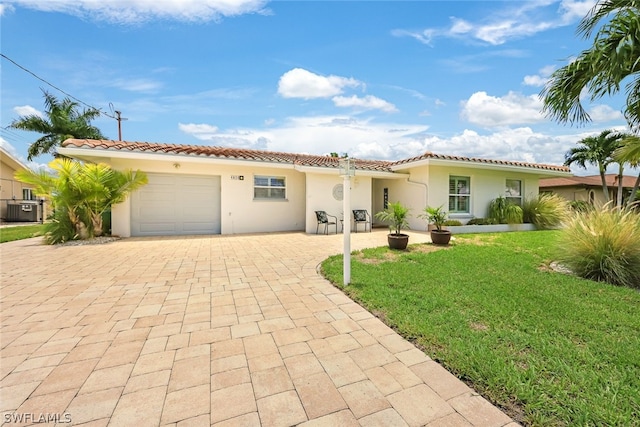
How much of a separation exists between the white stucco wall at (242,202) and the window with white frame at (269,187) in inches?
7.0

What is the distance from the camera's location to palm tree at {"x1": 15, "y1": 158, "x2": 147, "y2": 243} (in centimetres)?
873

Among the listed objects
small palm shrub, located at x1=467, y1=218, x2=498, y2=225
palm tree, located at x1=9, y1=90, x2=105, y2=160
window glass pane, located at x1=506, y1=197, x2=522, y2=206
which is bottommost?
small palm shrub, located at x1=467, y1=218, x2=498, y2=225

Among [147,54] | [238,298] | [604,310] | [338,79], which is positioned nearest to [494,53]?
[338,79]

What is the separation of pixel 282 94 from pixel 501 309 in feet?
41.7

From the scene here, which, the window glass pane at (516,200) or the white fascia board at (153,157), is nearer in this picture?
the white fascia board at (153,157)

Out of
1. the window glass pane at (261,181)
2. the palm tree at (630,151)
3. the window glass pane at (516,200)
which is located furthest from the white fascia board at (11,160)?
the window glass pane at (516,200)

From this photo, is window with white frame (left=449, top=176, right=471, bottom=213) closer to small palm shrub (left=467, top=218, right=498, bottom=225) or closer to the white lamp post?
small palm shrub (left=467, top=218, right=498, bottom=225)

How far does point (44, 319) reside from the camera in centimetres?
353

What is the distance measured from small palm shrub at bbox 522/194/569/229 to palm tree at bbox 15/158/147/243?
1781 cm

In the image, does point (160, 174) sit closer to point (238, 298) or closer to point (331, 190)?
point (331, 190)

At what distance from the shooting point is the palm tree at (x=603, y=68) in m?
4.54

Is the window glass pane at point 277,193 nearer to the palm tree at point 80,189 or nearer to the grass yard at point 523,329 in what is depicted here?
the palm tree at point 80,189

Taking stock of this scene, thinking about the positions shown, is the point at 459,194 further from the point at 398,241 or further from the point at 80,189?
the point at 80,189

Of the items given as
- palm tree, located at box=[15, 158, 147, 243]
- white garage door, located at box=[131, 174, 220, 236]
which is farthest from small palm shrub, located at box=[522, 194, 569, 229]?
palm tree, located at box=[15, 158, 147, 243]
